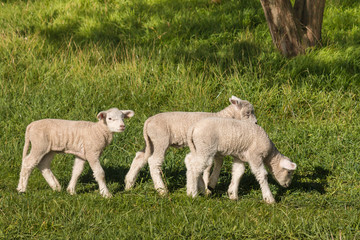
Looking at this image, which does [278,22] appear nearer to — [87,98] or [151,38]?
[151,38]

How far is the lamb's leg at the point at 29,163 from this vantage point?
5867mm

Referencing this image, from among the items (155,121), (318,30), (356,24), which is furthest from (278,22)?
(155,121)

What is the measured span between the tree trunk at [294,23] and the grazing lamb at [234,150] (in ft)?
12.1

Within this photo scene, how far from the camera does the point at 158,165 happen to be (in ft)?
19.6

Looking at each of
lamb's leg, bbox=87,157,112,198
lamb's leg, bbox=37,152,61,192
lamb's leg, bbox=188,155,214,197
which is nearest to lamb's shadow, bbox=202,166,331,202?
lamb's leg, bbox=188,155,214,197

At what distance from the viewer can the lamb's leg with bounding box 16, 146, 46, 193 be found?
5867 mm

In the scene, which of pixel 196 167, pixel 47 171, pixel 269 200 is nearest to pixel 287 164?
pixel 269 200

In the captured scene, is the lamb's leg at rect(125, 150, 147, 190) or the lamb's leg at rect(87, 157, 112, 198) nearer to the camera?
the lamb's leg at rect(87, 157, 112, 198)

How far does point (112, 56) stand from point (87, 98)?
1.56m

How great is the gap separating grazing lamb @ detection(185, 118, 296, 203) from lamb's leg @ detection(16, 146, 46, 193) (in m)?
1.68

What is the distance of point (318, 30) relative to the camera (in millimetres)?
9398

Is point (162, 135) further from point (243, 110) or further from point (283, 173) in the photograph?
point (283, 173)

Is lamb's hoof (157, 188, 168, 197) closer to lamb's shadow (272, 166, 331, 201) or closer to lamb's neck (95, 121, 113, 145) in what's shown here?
lamb's neck (95, 121, 113, 145)

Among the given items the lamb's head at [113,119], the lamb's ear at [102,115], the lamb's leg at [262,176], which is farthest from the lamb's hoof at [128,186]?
the lamb's leg at [262,176]
